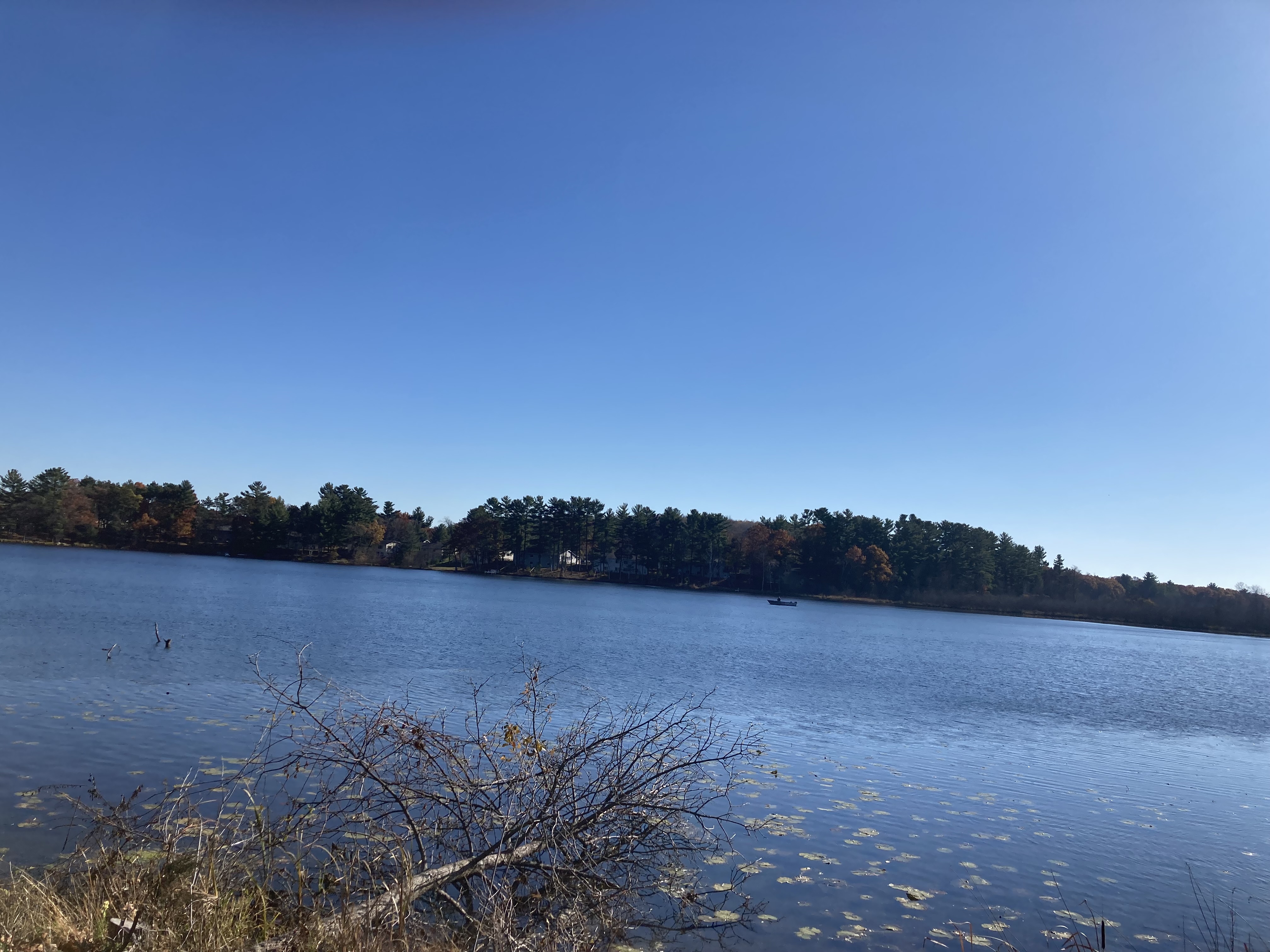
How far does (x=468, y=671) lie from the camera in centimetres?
2753

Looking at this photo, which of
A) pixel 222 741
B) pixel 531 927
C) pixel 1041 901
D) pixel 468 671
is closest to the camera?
pixel 531 927

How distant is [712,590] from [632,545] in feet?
56.4

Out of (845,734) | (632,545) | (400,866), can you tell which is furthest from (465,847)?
(632,545)

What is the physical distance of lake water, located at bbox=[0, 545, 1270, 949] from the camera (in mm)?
10914

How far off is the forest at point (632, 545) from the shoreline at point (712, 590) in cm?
39

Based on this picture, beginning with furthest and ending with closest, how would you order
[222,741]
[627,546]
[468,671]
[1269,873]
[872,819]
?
[627,546]
[468,671]
[222,741]
[872,819]
[1269,873]

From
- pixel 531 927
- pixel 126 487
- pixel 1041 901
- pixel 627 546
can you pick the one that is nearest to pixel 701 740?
pixel 1041 901

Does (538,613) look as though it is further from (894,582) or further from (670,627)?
(894,582)

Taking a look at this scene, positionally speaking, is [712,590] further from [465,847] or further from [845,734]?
[465,847]

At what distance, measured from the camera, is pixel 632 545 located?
13900 cm

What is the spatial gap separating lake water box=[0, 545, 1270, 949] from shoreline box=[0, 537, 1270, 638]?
236 ft

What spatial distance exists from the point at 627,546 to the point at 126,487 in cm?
8102

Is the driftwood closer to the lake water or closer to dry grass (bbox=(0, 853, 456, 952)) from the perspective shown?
dry grass (bbox=(0, 853, 456, 952))

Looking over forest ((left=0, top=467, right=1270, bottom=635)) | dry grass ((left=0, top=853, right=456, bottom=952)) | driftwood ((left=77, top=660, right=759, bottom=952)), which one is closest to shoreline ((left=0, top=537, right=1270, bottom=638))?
forest ((left=0, top=467, right=1270, bottom=635))
